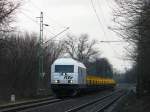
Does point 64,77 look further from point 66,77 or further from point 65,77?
point 66,77

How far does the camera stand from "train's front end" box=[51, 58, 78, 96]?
4581cm

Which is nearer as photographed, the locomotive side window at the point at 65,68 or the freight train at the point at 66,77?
the freight train at the point at 66,77

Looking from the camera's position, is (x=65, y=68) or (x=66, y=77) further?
(x=65, y=68)

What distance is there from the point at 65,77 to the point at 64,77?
10 centimetres

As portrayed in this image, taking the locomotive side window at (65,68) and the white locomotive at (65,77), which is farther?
the locomotive side window at (65,68)

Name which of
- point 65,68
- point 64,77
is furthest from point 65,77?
point 65,68

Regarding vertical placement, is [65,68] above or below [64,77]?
above

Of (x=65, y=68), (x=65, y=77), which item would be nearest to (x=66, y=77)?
(x=65, y=77)

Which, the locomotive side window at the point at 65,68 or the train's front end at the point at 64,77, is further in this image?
the locomotive side window at the point at 65,68

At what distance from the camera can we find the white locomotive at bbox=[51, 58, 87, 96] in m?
45.8

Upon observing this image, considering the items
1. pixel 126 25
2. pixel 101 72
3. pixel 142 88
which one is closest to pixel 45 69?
pixel 101 72

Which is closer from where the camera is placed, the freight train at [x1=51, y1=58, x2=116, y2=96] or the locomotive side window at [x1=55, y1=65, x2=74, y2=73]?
the freight train at [x1=51, y1=58, x2=116, y2=96]

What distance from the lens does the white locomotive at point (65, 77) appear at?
150 ft

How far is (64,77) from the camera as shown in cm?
4597
